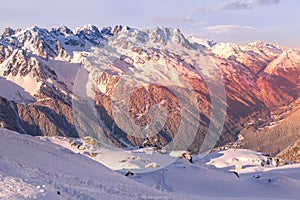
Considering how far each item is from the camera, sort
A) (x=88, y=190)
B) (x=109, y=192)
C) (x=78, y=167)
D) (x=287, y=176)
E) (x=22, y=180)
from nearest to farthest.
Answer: (x=22, y=180)
(x=88, y=190)
(x=109, y=192)
(x=78, y=167)
(x=287, y=176)

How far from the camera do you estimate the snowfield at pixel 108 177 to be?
73.0ft

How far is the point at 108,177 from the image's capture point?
31.0 m

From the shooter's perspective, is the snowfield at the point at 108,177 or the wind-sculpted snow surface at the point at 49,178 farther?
the snowfield at the point at 108,177

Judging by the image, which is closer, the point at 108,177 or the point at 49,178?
the point at 49,178

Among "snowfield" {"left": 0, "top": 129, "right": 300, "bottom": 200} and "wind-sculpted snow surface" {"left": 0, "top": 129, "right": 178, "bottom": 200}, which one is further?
"snowfield" {"left": 0, "top": 129, "right": 300, "bottom": 200}

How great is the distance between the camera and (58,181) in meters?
24.0

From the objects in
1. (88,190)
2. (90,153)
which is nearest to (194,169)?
(90,153)

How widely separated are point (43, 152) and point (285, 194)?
27.9 meters

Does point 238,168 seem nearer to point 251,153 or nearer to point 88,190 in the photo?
point 251,153

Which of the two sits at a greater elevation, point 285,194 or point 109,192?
point 109,192

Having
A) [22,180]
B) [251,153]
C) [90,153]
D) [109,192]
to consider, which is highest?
[22,180]

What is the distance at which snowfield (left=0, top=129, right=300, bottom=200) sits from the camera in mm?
22258

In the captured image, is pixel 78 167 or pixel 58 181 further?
pixel 78 167

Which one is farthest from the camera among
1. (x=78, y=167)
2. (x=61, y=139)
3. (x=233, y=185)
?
(x=61, y=139)
